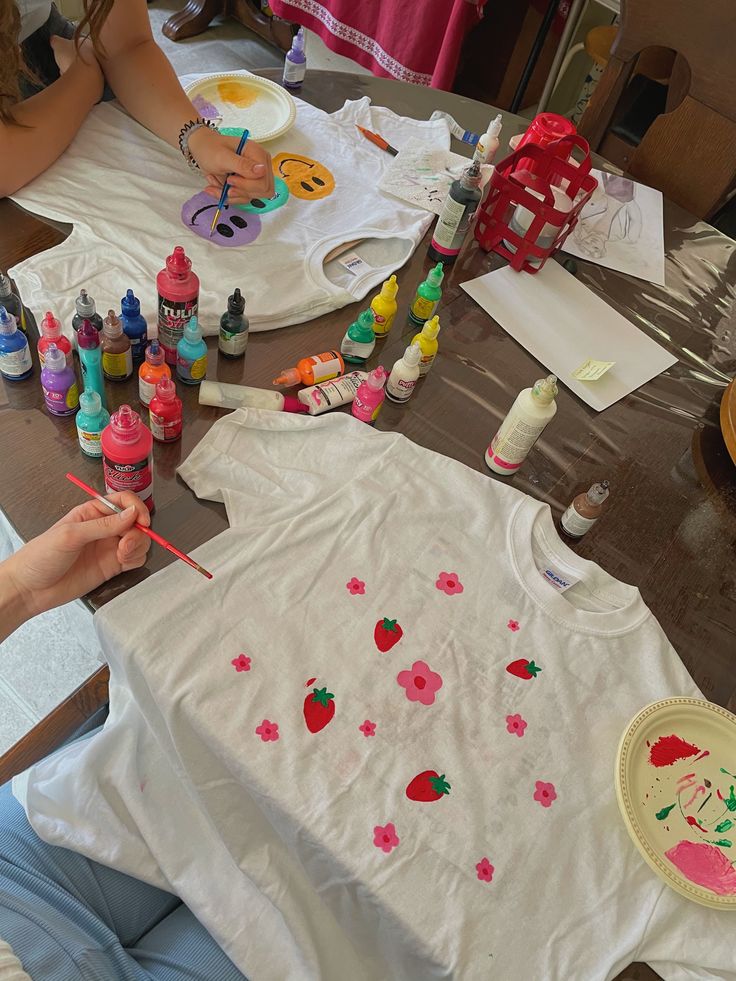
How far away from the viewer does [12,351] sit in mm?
866

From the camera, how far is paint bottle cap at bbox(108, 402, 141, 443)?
74 cm

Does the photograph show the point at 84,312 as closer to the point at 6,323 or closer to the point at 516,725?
the point at 6,323

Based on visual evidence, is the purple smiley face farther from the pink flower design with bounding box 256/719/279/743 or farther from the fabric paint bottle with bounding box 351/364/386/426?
the pink flower design with bounding box 256/719/279/743

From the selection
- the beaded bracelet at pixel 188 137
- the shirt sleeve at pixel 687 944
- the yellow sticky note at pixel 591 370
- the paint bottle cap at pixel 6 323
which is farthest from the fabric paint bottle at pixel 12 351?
the shirt sleeve at pixel 687 944

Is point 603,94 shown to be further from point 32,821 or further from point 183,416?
point 32,821

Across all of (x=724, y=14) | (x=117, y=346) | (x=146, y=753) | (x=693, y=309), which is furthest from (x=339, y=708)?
(x=724, y=14)

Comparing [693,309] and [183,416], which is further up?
[693,309]

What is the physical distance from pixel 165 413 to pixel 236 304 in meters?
0.20

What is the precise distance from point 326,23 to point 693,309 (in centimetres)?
191

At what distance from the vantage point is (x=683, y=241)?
1.41m

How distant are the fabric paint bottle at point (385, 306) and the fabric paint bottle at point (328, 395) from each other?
0.12 m

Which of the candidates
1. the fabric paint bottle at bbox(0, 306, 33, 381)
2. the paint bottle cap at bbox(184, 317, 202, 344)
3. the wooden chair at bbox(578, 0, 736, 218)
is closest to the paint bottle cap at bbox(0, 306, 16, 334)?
the fabric paint bottle at bbox(0, 306, 33, 381)

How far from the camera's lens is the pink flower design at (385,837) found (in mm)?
686

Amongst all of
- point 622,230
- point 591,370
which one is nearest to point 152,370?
point 591,370
